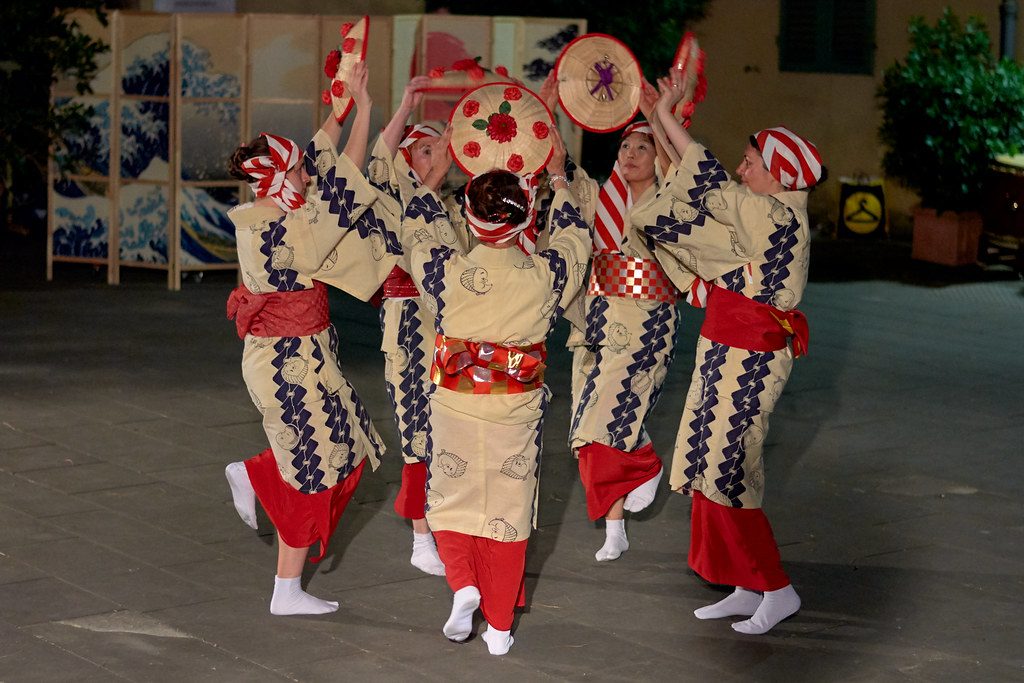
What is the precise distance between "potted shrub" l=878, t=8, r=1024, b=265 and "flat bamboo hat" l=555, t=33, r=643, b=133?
844cm

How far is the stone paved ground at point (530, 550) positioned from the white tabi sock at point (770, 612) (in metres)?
Answer: 0.07

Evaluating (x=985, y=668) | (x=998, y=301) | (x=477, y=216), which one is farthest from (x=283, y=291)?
(x=998, y=301)

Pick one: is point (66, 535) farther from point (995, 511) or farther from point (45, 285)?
point (45, 285)

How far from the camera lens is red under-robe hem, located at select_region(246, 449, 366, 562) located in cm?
494

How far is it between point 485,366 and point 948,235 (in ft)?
33.2

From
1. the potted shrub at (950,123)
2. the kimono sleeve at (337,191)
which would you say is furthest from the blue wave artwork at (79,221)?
the kimono sleeve at (337,191)

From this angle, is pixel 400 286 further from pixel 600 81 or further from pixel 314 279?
pixel 600 81

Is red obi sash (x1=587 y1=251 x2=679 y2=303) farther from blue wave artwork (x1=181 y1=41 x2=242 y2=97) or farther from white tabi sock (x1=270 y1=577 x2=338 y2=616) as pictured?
blue wave artwork (x1=181 y1=41 x2=242 y2=97)

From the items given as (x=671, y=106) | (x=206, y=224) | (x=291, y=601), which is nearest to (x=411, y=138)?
(x=671, y=106)

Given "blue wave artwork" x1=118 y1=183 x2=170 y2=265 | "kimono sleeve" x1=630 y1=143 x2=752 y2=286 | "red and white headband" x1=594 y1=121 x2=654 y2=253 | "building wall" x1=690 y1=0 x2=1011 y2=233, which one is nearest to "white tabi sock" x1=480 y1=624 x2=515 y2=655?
"kimono sleeve" x1=630 y1=143 x2=752 y2=286

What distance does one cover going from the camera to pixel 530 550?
18.7 feet

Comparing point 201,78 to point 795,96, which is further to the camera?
point 795,96

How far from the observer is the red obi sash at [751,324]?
4875 millimetres

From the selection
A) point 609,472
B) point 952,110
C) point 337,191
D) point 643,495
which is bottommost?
point 643,495
